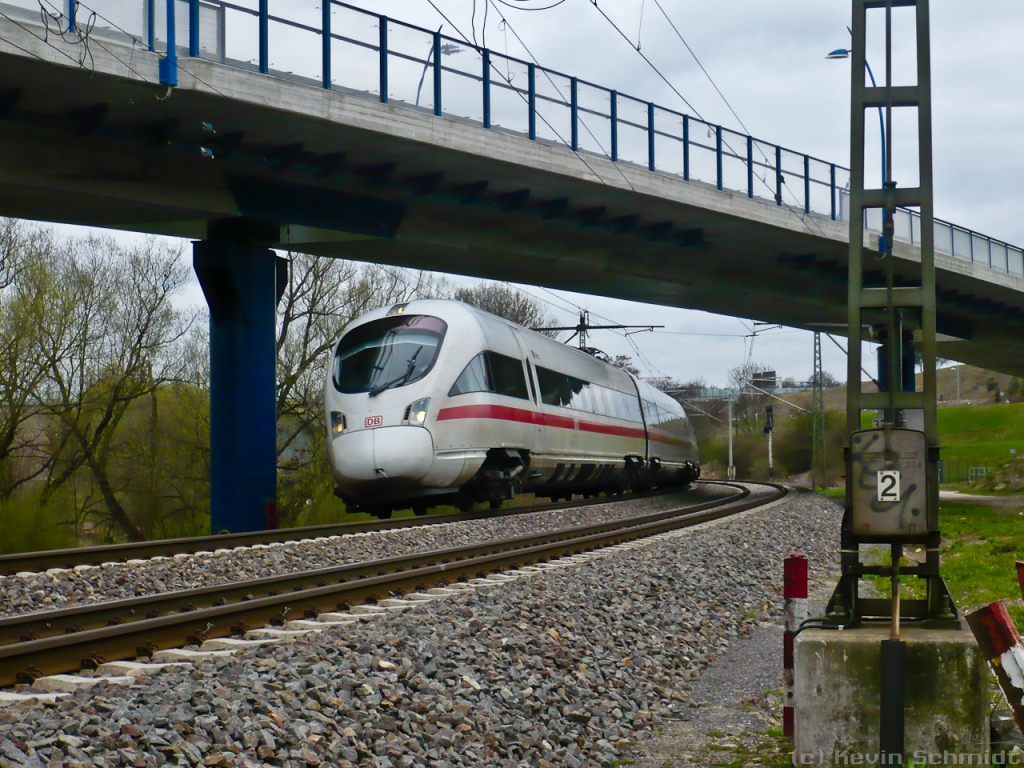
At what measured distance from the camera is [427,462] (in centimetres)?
1581

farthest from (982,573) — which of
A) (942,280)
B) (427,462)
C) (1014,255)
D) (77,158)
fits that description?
(1014,255)

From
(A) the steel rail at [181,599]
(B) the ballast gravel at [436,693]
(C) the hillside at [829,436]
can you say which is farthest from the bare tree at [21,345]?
(C) the hillside at [829,436]

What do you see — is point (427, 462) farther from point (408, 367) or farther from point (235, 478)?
point (235, 478)

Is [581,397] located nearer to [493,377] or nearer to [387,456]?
[493,377]

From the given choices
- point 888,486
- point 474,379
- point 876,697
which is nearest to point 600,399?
point 474,379

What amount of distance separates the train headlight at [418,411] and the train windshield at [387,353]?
364 millimetres

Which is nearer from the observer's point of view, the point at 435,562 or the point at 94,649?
the point at 94,649

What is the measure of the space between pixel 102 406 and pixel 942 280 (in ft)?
71.9

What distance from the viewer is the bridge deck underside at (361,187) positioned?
14.6 metres

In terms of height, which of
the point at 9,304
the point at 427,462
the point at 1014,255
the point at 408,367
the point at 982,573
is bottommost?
the point at 982,573

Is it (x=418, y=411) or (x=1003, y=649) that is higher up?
(x=418, y=411)

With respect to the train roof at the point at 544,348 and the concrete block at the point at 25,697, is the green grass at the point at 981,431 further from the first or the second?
the concrete block at the point at 25,697

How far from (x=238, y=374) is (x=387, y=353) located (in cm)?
377

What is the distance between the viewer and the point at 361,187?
1848cm
